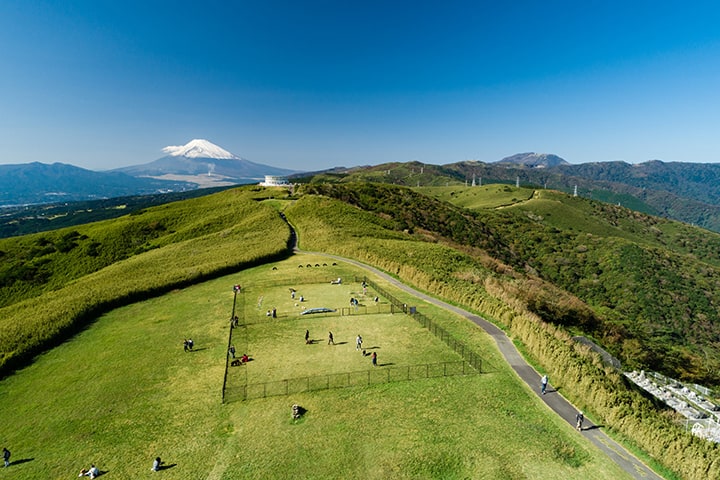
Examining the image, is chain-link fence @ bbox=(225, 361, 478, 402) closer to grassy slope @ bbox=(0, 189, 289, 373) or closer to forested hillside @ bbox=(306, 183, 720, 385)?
grassy slope @ bbox=(0, 189, 289, 373)

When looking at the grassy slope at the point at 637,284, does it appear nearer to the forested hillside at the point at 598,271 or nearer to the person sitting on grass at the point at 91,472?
the forested hillside at the point at 598,271

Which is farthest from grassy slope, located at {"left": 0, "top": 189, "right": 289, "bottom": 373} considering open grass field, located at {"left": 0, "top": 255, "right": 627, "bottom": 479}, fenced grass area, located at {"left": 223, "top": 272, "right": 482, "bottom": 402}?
fenced grass area, located at {"left": 223, "top": 272, "right": 482, "bottom": 402}

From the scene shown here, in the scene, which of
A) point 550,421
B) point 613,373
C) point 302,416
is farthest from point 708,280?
point 302,416

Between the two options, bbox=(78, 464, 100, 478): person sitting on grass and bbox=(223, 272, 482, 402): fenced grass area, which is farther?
bbox=(223, 272, 482, 402): fenced grass area

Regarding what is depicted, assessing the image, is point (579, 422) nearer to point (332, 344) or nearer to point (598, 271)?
point (332, 344)

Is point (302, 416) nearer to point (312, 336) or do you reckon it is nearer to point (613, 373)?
point (312, 336)

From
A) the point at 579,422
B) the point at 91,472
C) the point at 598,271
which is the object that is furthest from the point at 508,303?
the point at 598,271
